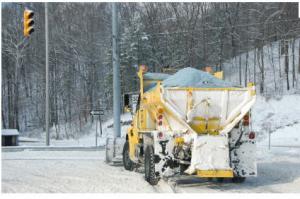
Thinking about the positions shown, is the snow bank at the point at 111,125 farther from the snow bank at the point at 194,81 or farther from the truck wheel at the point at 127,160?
the snow bank at the point at 194,81

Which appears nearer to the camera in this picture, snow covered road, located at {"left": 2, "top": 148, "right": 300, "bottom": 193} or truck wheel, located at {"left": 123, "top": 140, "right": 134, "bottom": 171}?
snow covered road, located at {"left": 2, "top": 148, "right": 300, "bottom": 193}

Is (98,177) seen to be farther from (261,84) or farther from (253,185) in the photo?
(261,84)

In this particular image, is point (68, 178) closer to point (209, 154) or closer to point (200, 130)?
point (200, 130)

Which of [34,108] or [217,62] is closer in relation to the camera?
[217,62]

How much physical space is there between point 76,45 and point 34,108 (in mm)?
11981

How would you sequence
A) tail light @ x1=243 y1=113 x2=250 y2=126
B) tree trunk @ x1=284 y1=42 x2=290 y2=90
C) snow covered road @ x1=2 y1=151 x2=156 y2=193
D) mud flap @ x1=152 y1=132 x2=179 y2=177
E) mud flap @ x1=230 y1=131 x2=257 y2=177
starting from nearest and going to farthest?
1. snow covered road @ x1=2 y1=151 x2=156 y2=193
2. mud flap @ x1=152 y1=132 x2=179 y2=177
3. mud flap @ x1=230 y1=131 x2=257 y2=177
4. tail light @ x1=243 y1=113 x2=250 y2=126
5. tree trunk @ x1=284 y1=42 x2=290 y2=90

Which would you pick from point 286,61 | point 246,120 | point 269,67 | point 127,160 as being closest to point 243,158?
point 246,120

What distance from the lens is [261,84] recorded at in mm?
51062

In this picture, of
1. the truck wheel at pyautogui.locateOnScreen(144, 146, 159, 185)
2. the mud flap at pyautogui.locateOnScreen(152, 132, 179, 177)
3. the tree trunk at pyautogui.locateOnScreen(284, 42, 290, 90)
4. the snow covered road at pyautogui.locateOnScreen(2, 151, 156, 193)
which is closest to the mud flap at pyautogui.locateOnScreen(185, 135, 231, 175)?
the mud flap at pyautogui.locateOnScreen(152, 132, 179, 177)

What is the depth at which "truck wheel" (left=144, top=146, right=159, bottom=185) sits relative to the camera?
1191cm

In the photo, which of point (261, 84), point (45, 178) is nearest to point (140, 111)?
point (45, 178)

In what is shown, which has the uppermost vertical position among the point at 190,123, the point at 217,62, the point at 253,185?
the point at 217,62

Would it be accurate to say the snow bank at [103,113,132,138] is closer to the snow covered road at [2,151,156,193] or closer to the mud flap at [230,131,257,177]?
the snow covered road at [2,151,156,193]

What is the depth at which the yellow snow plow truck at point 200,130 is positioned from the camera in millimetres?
11281
